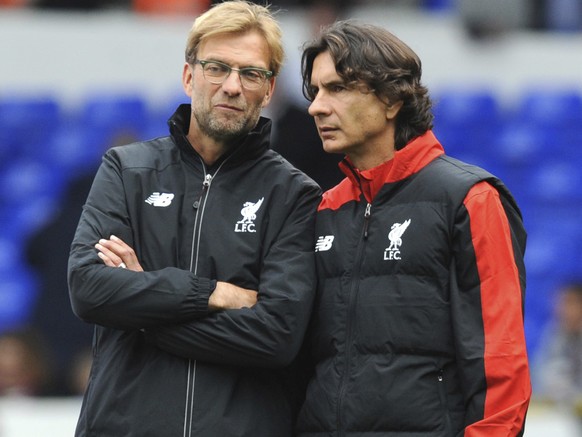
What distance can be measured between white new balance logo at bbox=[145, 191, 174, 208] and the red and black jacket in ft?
1.73

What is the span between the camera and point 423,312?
4.05m

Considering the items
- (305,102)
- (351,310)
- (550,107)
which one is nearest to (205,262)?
(351,310)

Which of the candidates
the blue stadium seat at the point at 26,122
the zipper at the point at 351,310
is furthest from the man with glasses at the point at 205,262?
the blue stadium seat at the point at 26,122

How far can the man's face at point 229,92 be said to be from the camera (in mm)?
4387

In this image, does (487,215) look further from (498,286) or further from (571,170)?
(571,170)

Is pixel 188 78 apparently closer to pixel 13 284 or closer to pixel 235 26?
pixel 235 26

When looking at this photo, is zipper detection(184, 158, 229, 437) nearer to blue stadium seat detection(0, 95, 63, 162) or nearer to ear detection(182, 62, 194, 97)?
ear detection(182, 62, 194, 97)

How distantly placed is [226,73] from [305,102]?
17.7ft

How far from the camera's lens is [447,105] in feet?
38.4

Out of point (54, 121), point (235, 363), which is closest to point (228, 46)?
point (235, 363)

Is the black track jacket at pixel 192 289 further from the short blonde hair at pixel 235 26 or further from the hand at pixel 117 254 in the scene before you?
the short blonde hair at pixel 235 26

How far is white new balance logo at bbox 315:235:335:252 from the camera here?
4.30 meters

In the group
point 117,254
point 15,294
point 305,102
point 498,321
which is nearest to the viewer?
point 498,321

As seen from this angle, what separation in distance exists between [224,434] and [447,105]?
787 centimetres
